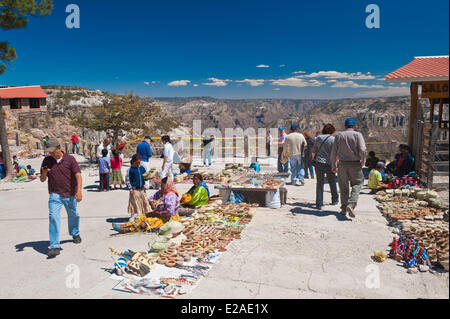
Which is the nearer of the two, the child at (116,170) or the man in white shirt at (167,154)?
the man in white shirt at (167,154)

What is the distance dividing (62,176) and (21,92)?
4096cm

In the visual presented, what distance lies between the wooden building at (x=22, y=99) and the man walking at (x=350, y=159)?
40.8 m

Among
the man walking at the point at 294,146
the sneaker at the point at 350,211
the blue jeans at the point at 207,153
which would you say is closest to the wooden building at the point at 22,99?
the blue jeans at the point at 207,153

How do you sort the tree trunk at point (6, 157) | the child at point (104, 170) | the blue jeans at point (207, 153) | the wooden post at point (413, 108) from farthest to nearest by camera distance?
the blue jeans at point (207, 153)
the tree trunk at point (6, 157)
the wooden post at point (413, 108)
the child at point (104, 170)

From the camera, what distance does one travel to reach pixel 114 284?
4.32 meters

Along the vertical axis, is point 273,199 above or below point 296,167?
below

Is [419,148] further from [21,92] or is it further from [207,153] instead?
[21,92]

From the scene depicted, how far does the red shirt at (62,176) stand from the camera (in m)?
5.43

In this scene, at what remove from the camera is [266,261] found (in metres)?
4.92

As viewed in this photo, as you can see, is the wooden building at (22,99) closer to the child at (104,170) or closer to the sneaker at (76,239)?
the child at (104,170)

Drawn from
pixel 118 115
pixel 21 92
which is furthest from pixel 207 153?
pixel 21 92

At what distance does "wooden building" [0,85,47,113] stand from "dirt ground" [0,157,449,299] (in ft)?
120
